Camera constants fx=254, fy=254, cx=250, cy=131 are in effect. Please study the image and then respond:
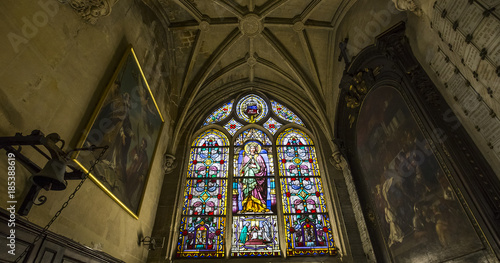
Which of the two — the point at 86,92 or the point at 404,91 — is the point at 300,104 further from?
the point at 86,92

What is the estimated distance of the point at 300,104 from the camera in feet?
34.0

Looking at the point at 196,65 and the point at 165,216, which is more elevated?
the point at 196,65

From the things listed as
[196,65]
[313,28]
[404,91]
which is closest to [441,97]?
[404,91]

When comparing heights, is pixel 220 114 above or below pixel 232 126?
above

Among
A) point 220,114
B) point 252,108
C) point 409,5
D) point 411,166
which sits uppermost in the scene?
point 252,108

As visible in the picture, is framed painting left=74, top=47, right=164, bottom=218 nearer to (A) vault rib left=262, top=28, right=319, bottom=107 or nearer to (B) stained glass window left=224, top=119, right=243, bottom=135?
(B) stained glass window left=224, top=119, right=243, bottom=135

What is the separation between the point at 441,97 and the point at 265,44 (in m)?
6.69

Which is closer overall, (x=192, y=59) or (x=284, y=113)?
(x=192, y=59)

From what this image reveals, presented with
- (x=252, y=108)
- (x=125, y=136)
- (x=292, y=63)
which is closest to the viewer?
(x=125, y=136)

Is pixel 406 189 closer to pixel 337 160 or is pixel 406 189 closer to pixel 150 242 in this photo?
pixel 337 160

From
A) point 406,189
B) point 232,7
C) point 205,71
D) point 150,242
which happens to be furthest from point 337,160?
point 232,7

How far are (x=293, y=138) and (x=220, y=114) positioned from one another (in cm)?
314

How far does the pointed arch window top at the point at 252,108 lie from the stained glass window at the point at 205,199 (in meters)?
1.35

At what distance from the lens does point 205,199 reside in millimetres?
8047
